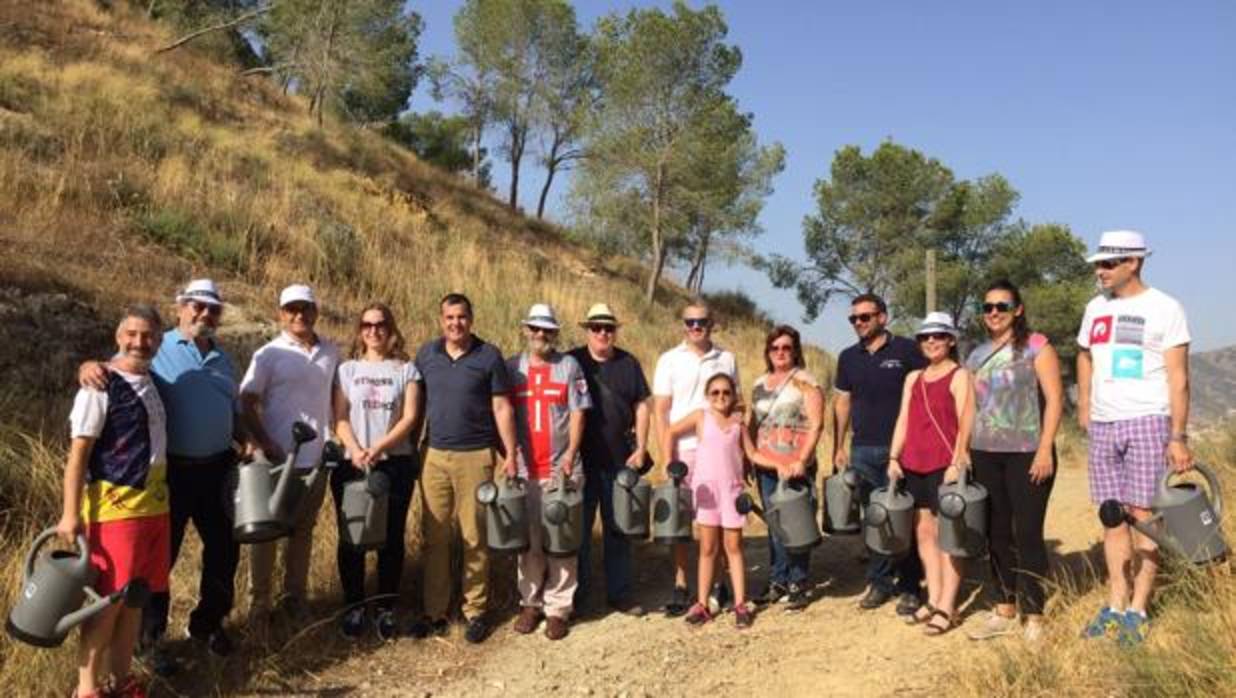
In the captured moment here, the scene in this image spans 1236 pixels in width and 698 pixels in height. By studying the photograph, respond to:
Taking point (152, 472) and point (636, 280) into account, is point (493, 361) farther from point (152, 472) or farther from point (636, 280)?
point (636, 280)

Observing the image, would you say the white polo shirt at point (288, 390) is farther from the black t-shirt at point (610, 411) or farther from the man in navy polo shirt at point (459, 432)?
the black t-shirt at point (610, 411)

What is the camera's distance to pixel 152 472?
151 inches

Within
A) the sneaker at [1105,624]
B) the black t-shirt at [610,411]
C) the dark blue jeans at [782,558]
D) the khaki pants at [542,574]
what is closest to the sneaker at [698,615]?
the dark blue jeans at [782,558]

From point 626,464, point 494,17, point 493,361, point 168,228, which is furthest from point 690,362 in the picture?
point 494,17

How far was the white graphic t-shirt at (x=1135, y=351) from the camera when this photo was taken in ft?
13.4

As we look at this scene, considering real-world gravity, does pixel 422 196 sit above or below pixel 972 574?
above

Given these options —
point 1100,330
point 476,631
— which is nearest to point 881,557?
point 1100,330

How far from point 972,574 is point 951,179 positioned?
27211mm

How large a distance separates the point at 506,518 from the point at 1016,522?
265 cm

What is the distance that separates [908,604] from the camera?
5.11 m

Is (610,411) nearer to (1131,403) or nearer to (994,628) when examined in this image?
(994,628)

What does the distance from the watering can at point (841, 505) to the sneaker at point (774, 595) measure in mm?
540

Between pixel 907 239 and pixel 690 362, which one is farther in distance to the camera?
pixel 907 239

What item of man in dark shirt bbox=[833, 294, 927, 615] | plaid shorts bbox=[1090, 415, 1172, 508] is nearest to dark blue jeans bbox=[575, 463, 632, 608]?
man in dark shirt bbox=[833, 294, 927, 615]
